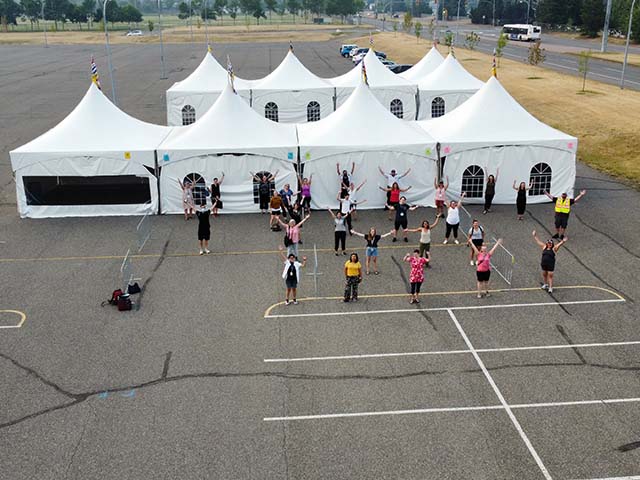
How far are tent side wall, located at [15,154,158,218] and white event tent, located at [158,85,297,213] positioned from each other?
0.78m

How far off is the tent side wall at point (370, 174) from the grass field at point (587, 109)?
974cm

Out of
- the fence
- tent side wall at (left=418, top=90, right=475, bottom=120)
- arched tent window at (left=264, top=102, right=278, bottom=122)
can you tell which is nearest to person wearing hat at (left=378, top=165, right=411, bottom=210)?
the fence

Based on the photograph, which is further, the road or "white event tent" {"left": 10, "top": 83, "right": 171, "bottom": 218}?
the road

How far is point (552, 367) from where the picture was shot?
1241 centimetres

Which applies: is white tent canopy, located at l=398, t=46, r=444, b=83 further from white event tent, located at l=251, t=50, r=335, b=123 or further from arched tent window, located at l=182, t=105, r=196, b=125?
arched tent window, located at l=182, t=105, r=196, b=125

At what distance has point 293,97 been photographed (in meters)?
33.7

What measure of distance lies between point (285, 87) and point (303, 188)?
13983 millimetres

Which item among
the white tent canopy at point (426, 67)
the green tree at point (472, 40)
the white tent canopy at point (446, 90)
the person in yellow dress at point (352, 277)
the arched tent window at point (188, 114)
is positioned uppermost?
the green tree at point (472, 40)

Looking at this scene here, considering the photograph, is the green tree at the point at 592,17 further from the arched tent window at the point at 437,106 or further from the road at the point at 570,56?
the arched tent window at the point at 437,106

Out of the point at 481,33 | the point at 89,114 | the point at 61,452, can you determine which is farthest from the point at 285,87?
the point at 481,33

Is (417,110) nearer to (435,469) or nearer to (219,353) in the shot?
(219,353)

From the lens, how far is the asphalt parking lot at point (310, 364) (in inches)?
392

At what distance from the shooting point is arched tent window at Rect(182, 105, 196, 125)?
3350 cm

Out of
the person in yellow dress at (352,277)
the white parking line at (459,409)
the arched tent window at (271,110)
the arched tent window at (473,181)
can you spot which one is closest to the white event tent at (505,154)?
the arched tent window at (473,181)
